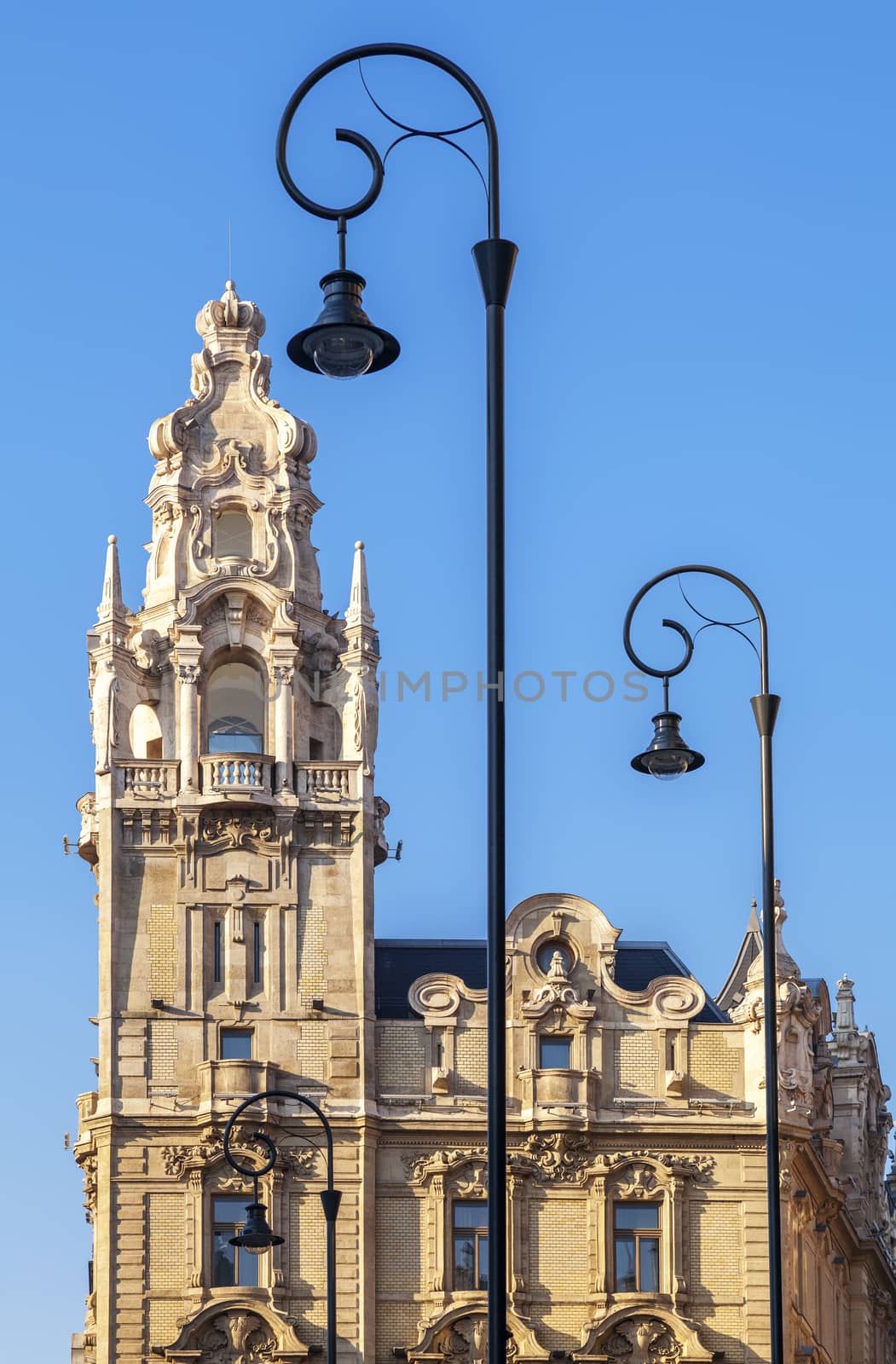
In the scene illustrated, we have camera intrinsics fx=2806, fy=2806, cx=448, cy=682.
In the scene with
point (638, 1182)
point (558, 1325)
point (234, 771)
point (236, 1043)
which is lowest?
point (558, 1325)

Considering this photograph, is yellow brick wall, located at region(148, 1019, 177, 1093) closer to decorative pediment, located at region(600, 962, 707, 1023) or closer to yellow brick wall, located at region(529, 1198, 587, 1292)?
yellow brick wall, located at region(529, 1198, 587, 1292)

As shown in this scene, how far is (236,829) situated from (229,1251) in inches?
386

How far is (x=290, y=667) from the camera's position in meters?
67.6

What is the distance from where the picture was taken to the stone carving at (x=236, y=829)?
6638cm

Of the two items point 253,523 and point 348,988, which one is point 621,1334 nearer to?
point 348,988

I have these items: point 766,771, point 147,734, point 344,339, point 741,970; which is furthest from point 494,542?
point 741,970

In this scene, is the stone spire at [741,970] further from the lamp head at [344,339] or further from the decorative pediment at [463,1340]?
the lamp head at [344,339]

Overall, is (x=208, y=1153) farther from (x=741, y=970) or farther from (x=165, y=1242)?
(x=741, y=970)

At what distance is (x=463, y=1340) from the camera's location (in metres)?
63.9

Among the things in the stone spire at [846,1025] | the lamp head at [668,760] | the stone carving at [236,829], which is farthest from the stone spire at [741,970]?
the lamp head at [668,760]

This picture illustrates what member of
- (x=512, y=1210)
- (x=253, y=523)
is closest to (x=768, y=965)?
(x=512, y=1210)

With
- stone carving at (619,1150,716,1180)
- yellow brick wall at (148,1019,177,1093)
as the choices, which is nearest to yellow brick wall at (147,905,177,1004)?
yellow brick wall at (148,1019,177,1093)

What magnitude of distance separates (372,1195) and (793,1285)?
1090 centimetres

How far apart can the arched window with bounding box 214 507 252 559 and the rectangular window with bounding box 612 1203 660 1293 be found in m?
18.7
